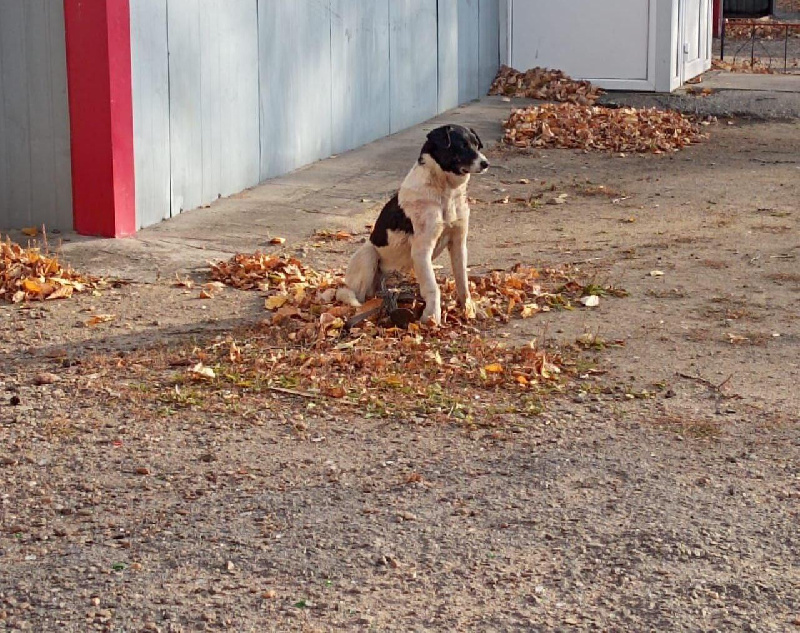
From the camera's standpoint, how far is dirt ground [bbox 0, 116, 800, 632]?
375cm

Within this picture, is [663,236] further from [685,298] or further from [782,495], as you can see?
[782,495]

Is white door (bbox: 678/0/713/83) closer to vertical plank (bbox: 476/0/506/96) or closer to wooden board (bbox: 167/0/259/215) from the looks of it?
vertical plank (bbox: 476/0/506/96)

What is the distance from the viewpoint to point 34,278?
746 cm

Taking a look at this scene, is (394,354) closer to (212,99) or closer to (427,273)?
(427,273)

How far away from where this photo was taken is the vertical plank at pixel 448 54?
15.2 metres

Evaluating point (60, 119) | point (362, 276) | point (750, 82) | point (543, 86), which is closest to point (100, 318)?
point (362, 276)

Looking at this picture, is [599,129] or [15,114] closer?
[15,114]

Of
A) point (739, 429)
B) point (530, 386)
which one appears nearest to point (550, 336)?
point (530, 386)

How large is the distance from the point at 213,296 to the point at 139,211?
77.2 inches

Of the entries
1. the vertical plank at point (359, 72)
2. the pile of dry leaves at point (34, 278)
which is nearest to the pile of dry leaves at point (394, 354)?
the pile of dry leaves at point (34, 278)

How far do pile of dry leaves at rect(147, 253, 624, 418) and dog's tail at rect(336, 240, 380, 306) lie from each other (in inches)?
3.1

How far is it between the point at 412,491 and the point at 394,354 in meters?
1.64

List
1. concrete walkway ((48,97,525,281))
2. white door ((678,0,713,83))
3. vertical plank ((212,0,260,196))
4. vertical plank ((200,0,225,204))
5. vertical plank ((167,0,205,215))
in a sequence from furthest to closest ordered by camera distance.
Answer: white door ((678,0,713,83)) < vertical plank ((212,0,260,196)) < vertical plank ((200,0,225,204)) < vertical plank ((167,0,205,215)) < concrete walkway ((48,97,525,281))

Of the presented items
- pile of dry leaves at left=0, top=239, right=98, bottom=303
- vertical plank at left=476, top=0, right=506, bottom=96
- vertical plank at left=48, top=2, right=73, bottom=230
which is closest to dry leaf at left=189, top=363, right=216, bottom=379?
pile of dry leaves at left=0, top=239, right=98, bottom=303
